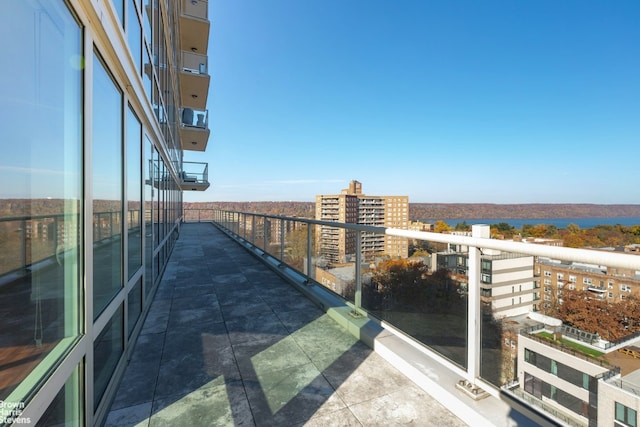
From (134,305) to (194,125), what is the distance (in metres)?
11.0

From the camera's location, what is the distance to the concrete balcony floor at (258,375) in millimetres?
1725

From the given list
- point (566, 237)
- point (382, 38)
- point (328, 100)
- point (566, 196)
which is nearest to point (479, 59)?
point (382, 38)

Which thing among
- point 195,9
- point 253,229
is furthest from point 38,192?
point 195,9

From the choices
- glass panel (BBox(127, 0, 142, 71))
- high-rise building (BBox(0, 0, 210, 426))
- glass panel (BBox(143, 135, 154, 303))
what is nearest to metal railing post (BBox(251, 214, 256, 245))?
glass panel (BBox(143, 135, 154, 303))

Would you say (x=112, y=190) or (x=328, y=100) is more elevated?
(x=328, y=100)

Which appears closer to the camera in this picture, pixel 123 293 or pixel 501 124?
pixel 123 293

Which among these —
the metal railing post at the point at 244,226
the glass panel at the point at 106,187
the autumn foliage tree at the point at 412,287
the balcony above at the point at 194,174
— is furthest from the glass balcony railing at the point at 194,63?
the autumn foliage tree at the point at 412,287

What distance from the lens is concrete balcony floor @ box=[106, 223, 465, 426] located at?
5.66 ft

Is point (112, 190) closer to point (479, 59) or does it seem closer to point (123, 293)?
point (123, 293)

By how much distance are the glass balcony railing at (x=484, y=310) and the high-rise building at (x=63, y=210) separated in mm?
2050

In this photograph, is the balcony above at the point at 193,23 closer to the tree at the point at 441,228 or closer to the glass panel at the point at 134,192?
the glass panel at the point at 134,192

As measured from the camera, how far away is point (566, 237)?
1.66m

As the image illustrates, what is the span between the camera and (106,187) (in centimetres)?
196

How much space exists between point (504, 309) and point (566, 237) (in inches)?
21.7
